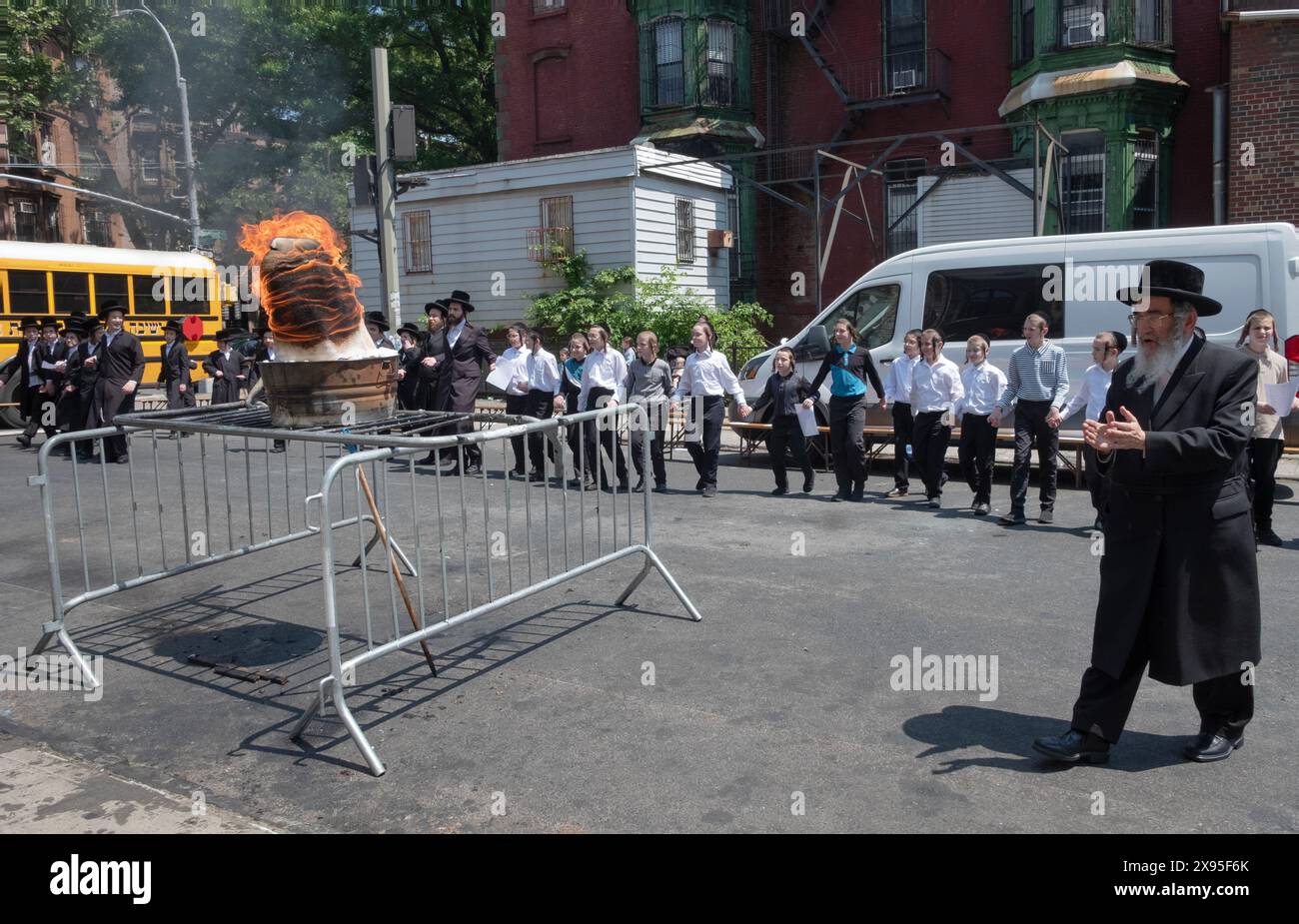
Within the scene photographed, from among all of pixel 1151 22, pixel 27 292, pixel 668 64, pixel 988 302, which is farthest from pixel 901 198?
pixel 27 292

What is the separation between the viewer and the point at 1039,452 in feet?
32.2

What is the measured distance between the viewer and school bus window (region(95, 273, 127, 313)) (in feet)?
74.6

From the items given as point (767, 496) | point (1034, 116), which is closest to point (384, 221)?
point (767, 496)

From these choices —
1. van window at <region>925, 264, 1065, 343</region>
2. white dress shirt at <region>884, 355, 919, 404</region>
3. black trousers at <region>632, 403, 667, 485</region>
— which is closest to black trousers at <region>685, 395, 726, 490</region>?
black trousers at <region>632, 403, 667, 485</region>

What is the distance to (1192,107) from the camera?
2144cm

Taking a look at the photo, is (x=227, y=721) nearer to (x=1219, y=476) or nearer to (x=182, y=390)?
(x=1219, y=476)

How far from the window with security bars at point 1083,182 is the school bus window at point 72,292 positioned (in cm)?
1994

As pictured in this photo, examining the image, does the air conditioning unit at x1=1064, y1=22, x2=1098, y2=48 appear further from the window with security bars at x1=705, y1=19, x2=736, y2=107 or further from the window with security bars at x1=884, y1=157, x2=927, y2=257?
the window with security bars at x1=705, y1=19, x2=736, y2=107

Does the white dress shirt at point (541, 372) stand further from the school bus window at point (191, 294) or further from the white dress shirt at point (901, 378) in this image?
the school bus window at point (191, 294)

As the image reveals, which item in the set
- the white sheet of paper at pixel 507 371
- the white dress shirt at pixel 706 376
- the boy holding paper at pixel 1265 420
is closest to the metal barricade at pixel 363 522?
the white sheet of paper at pixel 507 371

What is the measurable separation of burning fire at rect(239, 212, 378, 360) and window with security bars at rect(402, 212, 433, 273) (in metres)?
19.4

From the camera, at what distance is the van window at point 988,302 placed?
40.2 ft

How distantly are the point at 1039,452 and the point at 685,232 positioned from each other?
50.4ft

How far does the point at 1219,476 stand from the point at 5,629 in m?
6.85
